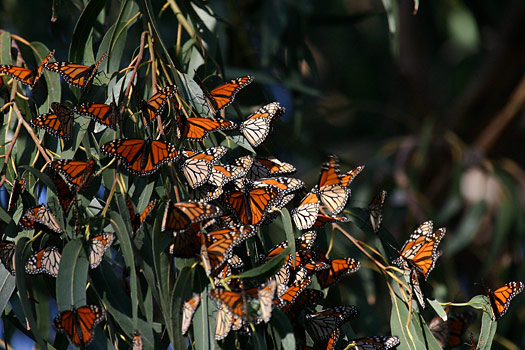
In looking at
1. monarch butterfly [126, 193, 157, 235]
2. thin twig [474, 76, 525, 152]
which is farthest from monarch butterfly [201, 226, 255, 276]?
thin twig [474, 76, 525, 152]

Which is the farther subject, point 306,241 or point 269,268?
point 306,241

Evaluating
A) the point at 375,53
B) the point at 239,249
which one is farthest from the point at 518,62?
the point at 239,249

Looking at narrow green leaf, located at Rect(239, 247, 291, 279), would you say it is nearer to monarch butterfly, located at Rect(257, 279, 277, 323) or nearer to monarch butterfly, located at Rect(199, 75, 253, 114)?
monarch butterfly, located at Rect(257, 279, 277, 323)

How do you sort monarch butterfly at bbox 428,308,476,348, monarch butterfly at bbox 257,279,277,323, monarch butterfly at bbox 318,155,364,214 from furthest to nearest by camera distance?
monarch butterfly at bbox 428,308,476,348, monarch butterfly at bbox 318,155,364,214, monarch butterfly at bbox 257,279,277,323

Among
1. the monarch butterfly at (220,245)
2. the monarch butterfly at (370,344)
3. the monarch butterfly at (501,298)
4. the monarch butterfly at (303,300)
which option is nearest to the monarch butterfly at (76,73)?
the monarch butterfly at (220,245)

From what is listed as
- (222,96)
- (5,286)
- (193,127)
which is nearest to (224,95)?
(222,96)

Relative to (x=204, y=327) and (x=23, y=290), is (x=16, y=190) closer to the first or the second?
(x=23, y=290)

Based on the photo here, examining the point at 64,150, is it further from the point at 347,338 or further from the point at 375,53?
the point at 375,53
